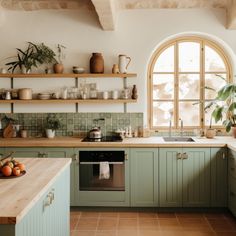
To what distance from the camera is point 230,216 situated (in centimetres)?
442

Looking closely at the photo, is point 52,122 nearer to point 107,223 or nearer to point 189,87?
point 107,223

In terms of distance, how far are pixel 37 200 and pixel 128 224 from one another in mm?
2249

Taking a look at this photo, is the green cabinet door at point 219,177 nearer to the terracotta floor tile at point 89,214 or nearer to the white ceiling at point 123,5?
the terracotta floor tile at point 89,214

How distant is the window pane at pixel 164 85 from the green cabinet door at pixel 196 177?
113cm

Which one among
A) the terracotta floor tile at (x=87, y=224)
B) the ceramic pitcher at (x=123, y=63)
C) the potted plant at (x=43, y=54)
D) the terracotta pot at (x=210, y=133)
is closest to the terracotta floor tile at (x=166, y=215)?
the terracotta floor tile at (x=87, y=224)

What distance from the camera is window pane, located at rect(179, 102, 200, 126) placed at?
17.3 ft

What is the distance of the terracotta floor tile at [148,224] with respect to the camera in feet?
13.3

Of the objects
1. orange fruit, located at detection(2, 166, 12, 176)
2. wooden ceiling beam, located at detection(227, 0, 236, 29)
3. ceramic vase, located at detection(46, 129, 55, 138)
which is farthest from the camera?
ceramic vase, located at detection(46, 129, 55, 138)

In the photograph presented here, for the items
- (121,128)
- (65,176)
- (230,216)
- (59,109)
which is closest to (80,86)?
(59,109)

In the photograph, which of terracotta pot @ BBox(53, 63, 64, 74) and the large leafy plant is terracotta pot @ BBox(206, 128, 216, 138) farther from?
the large leafy plant

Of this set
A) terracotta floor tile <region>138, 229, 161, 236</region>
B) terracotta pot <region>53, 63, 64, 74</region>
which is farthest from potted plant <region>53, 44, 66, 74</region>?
terracotta floor tile <region>138, 229, 161, 236</region>

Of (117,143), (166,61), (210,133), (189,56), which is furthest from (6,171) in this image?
(189,56)

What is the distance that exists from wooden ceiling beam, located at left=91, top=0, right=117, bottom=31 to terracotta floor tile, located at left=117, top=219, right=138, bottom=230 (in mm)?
2691

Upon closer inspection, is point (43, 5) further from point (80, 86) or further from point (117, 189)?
point (117, 189)
